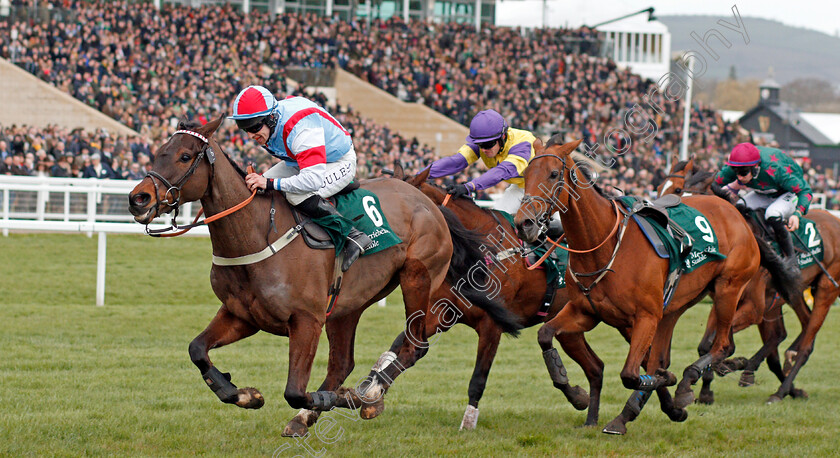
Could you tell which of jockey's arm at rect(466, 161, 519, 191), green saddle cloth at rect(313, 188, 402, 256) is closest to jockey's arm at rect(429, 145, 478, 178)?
jockey's arm at rect(466, 161, 519, 191)

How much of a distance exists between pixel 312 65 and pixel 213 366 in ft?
68.2

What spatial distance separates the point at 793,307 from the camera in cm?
786

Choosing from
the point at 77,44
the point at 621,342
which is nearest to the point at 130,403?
the point at 621,342

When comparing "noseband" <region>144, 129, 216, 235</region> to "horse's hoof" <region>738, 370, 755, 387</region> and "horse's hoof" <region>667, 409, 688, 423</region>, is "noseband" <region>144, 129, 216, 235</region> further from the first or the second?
"horse's hoof" <region>738, 370, 755, 387</region>

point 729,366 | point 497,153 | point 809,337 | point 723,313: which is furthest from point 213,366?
point 809,337

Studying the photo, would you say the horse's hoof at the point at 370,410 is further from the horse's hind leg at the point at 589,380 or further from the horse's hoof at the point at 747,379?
the horse's hoof at the point at 747,379

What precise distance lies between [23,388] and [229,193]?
2556 millimetres

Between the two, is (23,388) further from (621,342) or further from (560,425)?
(621,342)

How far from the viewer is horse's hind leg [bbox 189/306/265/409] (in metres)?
4.68

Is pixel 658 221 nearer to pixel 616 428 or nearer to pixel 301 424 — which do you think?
pixel 616 428

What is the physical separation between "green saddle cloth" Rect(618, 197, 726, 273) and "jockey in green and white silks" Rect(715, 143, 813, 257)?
3.71ft

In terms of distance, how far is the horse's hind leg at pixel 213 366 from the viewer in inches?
184

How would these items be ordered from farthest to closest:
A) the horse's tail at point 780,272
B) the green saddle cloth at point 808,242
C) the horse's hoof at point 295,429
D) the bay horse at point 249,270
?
the green saddle cloth at point 808,242
the horse's tail at point 780,272
the horse's hoof at point 295,429
the bay horse at point 249,270

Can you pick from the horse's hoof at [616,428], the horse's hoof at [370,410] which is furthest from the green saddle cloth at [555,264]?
the horse's hoof at [370,410]
